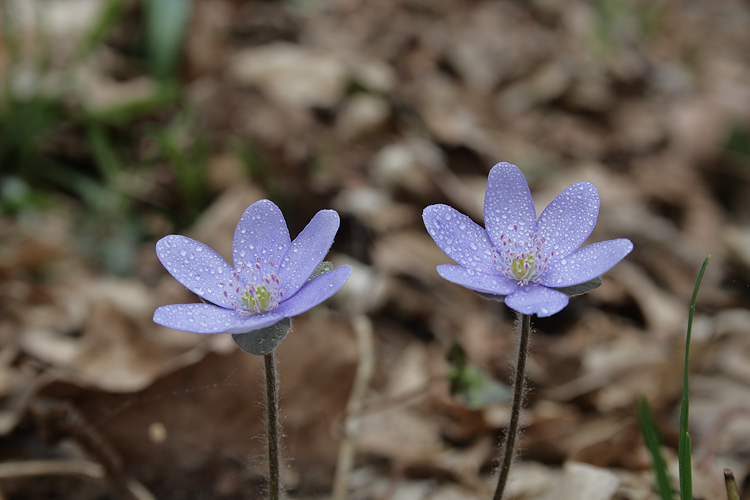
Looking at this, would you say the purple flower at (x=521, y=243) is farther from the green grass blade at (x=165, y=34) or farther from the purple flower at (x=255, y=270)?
the green grass blade at (x=165, y=34)

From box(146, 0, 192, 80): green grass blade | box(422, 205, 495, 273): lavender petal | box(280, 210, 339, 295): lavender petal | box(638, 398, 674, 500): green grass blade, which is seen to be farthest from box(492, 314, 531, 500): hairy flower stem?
box(146, 0, 192, 80): green grass blade

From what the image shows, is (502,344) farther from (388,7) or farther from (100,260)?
(388,7)

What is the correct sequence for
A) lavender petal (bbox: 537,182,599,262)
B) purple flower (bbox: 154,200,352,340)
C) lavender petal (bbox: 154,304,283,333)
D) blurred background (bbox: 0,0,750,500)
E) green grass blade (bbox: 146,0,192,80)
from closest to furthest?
1. lavender petal (bbox: 154,304,283,333)
2. purple flower (bbox: 154,200,352,340)
3. lavender petal (bbox: 537,182,599,262)
4. blurred background (bbox: 0,0,750,500)
5. green grass blade (bbox: 146,0,192,80)

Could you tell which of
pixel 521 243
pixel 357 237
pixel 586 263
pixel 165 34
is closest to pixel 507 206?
pixel 521 243

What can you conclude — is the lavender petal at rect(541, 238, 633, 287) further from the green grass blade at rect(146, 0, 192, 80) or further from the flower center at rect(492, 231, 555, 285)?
the green grass blade at rect(146, 0, 192, 80)

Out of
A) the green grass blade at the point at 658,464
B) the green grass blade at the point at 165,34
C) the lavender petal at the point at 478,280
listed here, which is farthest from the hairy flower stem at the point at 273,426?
the green grass blade at the point at 165,34

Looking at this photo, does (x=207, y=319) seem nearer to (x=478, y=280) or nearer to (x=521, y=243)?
(x=478, y=280)
